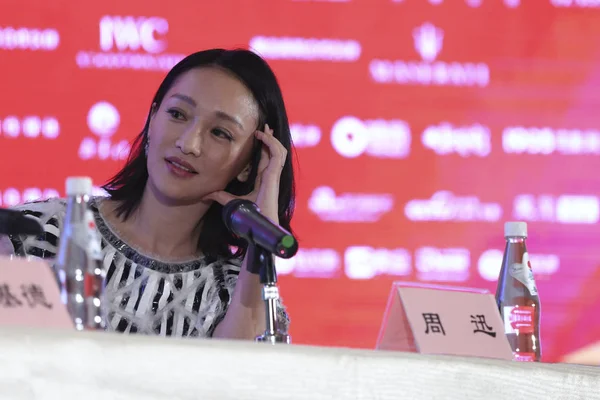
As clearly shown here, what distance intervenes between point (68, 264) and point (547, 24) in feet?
6.65

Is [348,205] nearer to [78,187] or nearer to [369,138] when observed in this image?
[369,138]

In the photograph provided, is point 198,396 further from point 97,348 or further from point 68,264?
point 68,264

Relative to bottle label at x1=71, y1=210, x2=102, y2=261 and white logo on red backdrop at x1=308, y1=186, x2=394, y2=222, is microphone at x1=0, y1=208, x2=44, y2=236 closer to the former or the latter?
bottle label at x1=71, y1=210, x2=102, y2=261

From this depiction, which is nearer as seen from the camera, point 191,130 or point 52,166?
point 191,130

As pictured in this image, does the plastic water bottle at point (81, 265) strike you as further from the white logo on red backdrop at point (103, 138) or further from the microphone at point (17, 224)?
the white logo on red backdrop at point (103, 138)

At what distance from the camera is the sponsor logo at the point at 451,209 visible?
259 centimetres

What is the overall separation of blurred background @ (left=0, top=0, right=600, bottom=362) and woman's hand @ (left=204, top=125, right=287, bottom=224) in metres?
0.68

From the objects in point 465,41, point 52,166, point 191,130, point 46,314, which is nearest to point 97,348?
point 46,314

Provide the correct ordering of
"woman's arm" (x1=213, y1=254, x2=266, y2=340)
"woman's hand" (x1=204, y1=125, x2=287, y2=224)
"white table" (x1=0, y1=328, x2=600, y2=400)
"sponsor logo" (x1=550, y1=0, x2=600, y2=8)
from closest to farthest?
1. "white table" (x1=0, y1=328, x2=600, y2=400)
2. "woman's arm" (x1=213, y1=254, x2=266, y2=340)
3. "woman's hand" (x1=204, y1=125, x2=287, y2=224)
4. "sponsor logo" (x1=550, y1=0, x2=600, y2=8)

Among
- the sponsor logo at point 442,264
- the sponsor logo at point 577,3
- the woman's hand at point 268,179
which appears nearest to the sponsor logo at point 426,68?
the sponsor logo at point 577,3

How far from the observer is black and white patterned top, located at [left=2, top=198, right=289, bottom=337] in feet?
5.41

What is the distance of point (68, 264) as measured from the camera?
1.01 meters

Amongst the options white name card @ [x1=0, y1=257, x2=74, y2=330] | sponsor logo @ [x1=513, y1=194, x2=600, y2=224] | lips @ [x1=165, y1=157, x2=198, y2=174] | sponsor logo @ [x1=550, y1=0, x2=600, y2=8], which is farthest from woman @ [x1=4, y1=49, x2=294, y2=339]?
sponsor logo @ [x1=550, y1=0, x2=600, y2=8]

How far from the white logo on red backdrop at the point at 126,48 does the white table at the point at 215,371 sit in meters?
1.72
